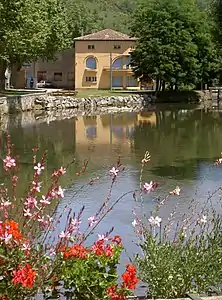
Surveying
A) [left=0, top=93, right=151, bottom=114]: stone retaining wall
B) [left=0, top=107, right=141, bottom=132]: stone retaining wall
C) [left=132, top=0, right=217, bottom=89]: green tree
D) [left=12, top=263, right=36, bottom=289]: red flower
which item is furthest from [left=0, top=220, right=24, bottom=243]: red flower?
[left=132, top=0, right=217, bottom=89]: green tree

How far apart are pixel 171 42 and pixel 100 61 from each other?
20072 millimetres

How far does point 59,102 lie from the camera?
49.4 m

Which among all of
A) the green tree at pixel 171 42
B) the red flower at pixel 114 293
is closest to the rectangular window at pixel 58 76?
the green tree at pixel 171 42

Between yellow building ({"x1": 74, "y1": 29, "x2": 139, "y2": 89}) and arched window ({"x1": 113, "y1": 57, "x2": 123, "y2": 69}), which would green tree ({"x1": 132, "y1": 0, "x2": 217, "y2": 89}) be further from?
arched window ({"x1": 113, "y1": 57, "x2": 123, "y2": 69})

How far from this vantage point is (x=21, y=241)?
444 cm

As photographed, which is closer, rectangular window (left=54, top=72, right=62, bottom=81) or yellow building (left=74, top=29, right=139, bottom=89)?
yellow building (left=74, top=29, right=139, bottom=89)

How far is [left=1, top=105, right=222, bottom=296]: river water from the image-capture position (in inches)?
500

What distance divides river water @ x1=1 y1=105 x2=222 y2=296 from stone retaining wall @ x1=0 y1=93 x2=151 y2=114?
492cm

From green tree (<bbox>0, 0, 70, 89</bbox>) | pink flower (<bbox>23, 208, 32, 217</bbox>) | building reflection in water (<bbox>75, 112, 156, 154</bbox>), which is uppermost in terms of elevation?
green tree (<bbox>0, 0, 70, 89</bbox>)

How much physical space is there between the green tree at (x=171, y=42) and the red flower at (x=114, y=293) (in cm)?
5161

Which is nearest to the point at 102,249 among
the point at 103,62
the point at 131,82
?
the point at 103,62

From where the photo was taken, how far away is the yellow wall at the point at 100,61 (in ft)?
244

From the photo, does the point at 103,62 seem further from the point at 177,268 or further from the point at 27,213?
the point at 27,213

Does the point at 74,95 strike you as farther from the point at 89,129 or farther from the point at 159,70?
the point at 89,129
